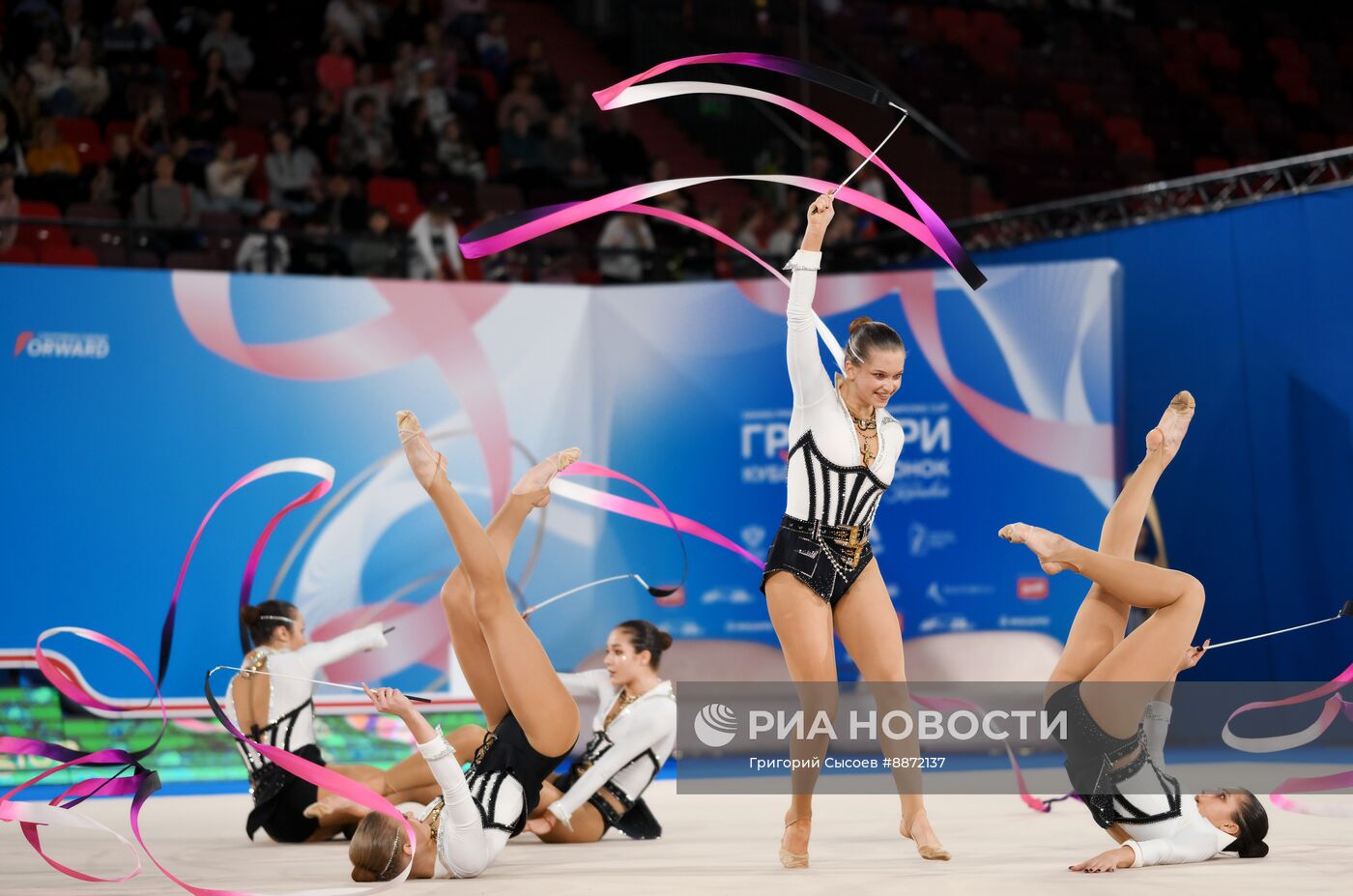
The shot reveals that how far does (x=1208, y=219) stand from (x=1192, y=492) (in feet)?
5.41

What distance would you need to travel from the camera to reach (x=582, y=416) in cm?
852

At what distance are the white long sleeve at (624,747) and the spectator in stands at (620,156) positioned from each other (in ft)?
18.6

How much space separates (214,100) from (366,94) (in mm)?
972

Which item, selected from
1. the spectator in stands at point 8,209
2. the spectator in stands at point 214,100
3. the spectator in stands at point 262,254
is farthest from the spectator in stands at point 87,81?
the spectator in stands at point 262,254

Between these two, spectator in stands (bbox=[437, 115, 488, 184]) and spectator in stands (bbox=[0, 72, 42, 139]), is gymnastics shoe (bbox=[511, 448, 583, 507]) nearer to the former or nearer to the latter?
spectator in stands (bbox=[437, 115, 488, 184])

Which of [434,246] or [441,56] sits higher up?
Result: [441,56]

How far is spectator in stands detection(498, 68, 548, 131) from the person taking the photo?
33.0 ft

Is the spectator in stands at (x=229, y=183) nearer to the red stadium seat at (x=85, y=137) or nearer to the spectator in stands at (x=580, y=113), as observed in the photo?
the red stadium seat at (x=85, y=137)

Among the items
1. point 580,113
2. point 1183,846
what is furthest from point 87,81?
point 1183,846

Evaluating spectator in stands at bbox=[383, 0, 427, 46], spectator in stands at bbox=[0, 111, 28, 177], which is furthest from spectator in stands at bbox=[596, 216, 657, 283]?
spectator in stands at bbox=[0, 111, 28, 177]

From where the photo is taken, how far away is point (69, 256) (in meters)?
7.89

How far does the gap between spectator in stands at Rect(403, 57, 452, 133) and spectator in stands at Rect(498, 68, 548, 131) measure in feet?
1.29

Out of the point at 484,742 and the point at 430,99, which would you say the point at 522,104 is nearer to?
the point at 430,99

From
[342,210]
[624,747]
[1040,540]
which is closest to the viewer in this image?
[1040,540]
